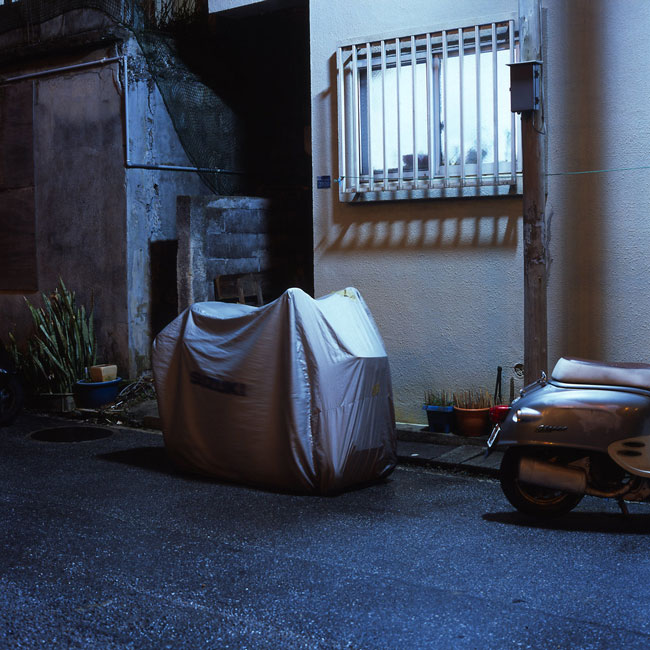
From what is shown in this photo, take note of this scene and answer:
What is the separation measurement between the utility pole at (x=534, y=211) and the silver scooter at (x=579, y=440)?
1522 millimetres

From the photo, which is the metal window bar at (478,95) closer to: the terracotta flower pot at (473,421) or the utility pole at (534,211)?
the utility pole at (534,211)

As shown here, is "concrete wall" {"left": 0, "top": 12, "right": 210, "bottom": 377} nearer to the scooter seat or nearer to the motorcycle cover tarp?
the motorcycle cover tarp

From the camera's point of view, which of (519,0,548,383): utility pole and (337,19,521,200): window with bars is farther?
(337,19,521,200): window with bars

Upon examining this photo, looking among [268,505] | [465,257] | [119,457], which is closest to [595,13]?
[465,257]

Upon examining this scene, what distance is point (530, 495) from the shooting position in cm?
580

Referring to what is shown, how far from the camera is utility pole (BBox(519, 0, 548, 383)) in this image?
23.9 feet

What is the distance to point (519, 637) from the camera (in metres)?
3.98

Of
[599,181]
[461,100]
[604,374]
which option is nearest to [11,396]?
[461,100]

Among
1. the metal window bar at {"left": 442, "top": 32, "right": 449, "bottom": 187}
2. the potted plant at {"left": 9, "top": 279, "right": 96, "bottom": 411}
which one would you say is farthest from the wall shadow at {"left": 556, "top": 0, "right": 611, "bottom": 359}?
the potted plant at {"left": 9, "top": 279, "right": 96, "bottom": 411}

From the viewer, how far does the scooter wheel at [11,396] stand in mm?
9562

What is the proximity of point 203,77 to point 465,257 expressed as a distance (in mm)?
4890

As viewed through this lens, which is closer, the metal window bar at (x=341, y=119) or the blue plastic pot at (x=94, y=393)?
the metal window bar at (x=341, y=119)

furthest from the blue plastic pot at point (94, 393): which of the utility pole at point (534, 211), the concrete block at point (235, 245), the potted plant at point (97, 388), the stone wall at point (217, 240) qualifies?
the utility pole at point (534, 211)

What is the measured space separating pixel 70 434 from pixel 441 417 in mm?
3811
